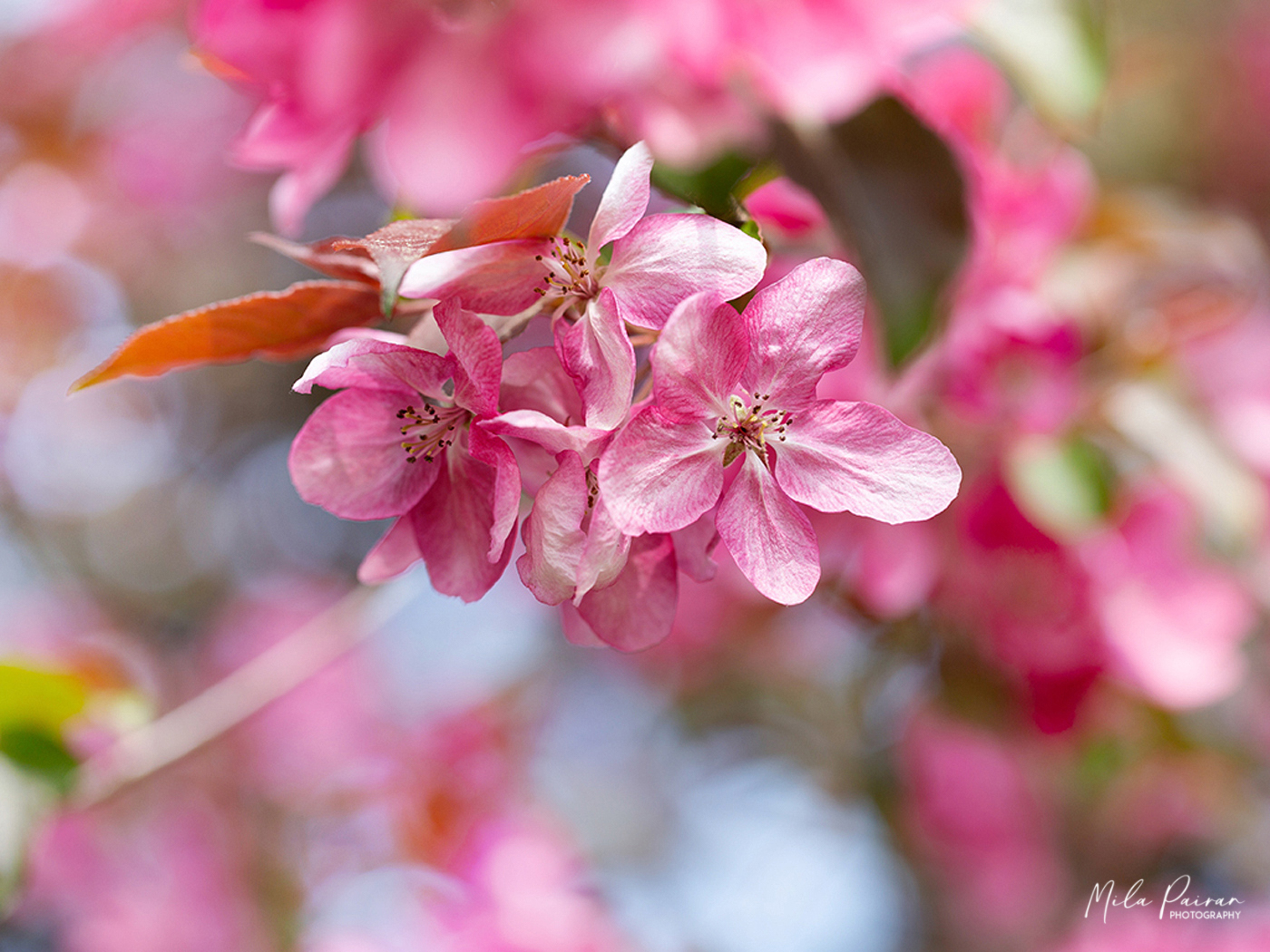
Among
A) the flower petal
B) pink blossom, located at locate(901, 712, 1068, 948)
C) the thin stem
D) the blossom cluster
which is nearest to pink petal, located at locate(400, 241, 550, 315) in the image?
the blossom cluster

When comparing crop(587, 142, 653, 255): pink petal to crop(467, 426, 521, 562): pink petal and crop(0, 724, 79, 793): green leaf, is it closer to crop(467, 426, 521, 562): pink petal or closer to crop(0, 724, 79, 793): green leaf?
crop(467, 426, 521, 562): pink petal


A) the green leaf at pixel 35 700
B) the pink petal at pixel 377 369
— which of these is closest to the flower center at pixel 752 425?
the pink petal at pixel 377 369

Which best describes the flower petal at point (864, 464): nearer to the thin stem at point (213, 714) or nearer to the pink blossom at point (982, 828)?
the thin stem at point (213, 714)

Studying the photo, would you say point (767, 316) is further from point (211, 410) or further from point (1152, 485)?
point (211, 410)

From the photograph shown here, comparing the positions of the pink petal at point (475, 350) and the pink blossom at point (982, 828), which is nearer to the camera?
the pink petal at point (475, 350)

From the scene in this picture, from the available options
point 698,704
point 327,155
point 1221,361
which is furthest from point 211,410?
point 1221,361

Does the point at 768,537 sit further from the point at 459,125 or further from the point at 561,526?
the point at 459,125
